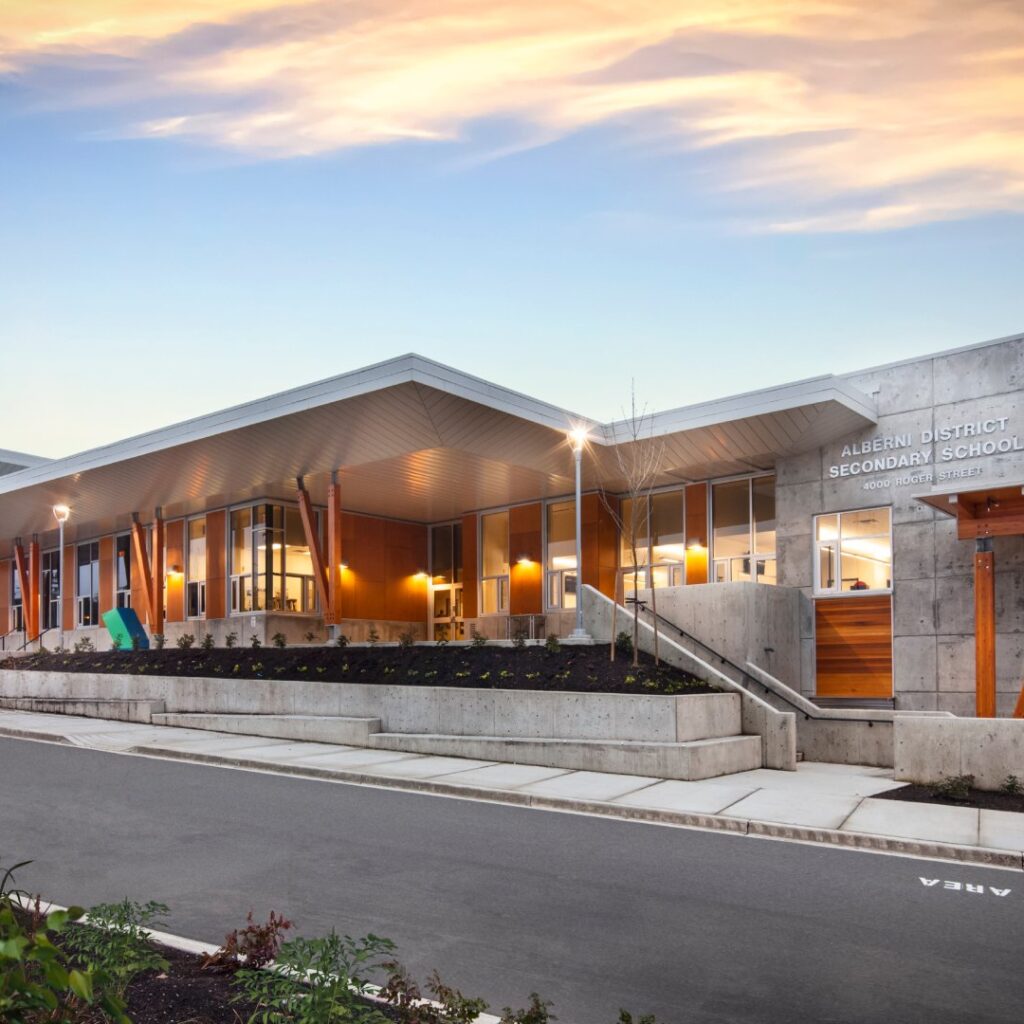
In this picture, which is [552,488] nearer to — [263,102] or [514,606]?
[514,606]

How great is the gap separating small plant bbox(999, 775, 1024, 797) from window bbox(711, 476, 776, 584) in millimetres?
12796

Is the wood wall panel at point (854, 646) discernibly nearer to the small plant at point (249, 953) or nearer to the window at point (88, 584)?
the small plant at point (249, 953)

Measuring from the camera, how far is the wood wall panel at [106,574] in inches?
1619

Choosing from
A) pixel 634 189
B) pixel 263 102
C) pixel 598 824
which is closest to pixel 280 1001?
pixel 263 102

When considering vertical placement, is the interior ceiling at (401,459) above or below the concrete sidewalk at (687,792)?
above

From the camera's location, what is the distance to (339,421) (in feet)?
78.6

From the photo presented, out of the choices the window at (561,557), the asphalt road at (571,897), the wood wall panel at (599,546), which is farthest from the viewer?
the window at (561,557)

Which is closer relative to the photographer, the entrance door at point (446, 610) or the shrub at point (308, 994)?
the shrub at point (308, 994)

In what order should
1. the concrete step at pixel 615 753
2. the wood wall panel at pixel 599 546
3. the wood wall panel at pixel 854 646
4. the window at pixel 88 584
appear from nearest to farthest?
the concrete step at pixel 615 753 < the wood wall panel at pixel 854 646 < the wood wall panel at pixel 599 546 < the window at pixel 88 584

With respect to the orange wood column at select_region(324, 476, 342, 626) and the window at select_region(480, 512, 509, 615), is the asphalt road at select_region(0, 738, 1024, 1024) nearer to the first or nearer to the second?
the orange wood column at select_region(324, 476, 342, 626)

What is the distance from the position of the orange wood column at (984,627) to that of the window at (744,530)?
7.51 meters

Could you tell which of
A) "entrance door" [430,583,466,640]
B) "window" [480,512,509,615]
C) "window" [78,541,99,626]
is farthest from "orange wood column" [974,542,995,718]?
"window" [78,541,99,626]

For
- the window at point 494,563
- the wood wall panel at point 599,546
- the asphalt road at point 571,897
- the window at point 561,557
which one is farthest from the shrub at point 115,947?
the window at point 494,563

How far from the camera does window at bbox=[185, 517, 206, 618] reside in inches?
1460
